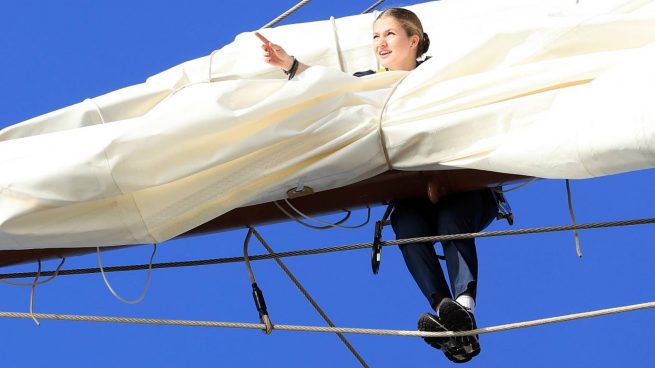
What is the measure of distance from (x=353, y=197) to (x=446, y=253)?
17 cm

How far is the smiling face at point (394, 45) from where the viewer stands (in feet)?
8.92

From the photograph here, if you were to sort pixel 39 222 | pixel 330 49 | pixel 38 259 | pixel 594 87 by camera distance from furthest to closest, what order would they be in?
pixel 330 49 < pixel 38 259 < pixel 39 222 < pixel 594 87

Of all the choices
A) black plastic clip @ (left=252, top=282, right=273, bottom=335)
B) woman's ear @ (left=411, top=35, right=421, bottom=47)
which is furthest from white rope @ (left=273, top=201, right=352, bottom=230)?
woman's ear @ (left=411, top=35, right=421, bottom=47)

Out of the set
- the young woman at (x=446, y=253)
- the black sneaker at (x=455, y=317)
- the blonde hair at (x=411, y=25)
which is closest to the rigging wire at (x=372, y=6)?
the blonde hair at (x=411, y=25)

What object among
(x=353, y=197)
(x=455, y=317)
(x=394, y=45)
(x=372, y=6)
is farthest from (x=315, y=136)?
(x=372, y=6)

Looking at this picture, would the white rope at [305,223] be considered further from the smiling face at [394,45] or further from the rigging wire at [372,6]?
the rigging wire at [372,6]

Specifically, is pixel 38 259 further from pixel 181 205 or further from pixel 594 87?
pixel 594 87

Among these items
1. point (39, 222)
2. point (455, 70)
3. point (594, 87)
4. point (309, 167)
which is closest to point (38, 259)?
point (39, 222)

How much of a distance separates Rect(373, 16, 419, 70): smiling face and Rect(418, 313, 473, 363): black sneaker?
0.52 metres

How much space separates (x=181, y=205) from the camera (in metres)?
2.34

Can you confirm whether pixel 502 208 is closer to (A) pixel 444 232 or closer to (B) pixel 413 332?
(A) pixel 444 232

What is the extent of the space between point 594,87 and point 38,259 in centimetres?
89

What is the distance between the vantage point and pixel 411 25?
2.77 m

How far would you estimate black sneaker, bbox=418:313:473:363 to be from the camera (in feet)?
7.57
